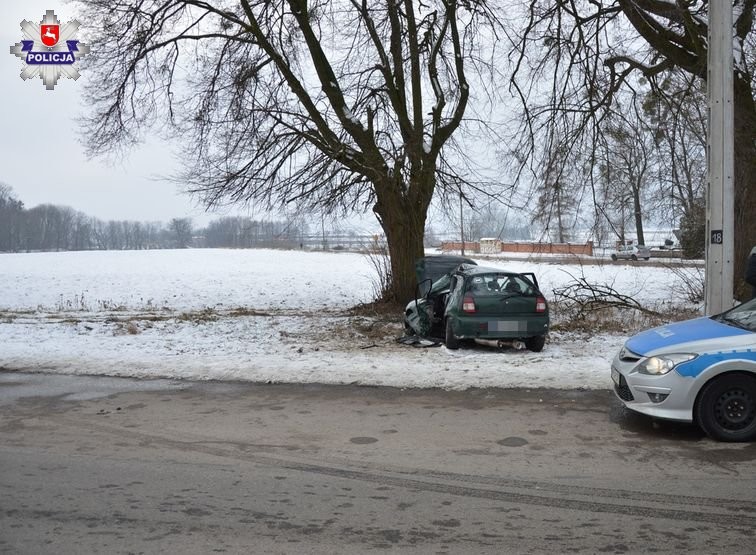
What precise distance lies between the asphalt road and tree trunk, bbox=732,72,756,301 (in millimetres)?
10345

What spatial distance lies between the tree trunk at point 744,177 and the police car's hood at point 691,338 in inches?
383

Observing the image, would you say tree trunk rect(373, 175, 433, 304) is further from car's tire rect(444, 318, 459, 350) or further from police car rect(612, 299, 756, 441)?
police car rect(612, 299, 756, 441)

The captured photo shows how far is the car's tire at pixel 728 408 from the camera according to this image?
5879mm

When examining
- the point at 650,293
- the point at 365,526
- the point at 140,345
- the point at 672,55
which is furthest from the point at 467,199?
the point at 365,526

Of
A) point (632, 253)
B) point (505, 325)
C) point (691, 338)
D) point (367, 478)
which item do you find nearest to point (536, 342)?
point (505, 325)

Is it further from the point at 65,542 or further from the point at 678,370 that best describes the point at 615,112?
the point at 65,542

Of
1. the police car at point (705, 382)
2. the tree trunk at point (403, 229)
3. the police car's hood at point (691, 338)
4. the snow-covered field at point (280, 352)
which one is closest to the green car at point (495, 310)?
the snow-covered field at point (280, 352)

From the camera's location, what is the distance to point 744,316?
6617mm

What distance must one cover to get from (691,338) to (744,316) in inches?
33.3

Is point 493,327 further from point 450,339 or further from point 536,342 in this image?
point 536,342

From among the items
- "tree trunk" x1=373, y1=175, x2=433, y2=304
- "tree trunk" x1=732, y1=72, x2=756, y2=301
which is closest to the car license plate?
"tree trunk" x1=373, y1=175, x2=433, y2=304

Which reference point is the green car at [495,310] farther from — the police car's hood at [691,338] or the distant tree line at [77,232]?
the distant tree line at [77,232]

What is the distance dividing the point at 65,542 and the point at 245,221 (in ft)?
55.5

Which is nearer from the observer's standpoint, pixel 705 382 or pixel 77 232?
pixel 705 382
